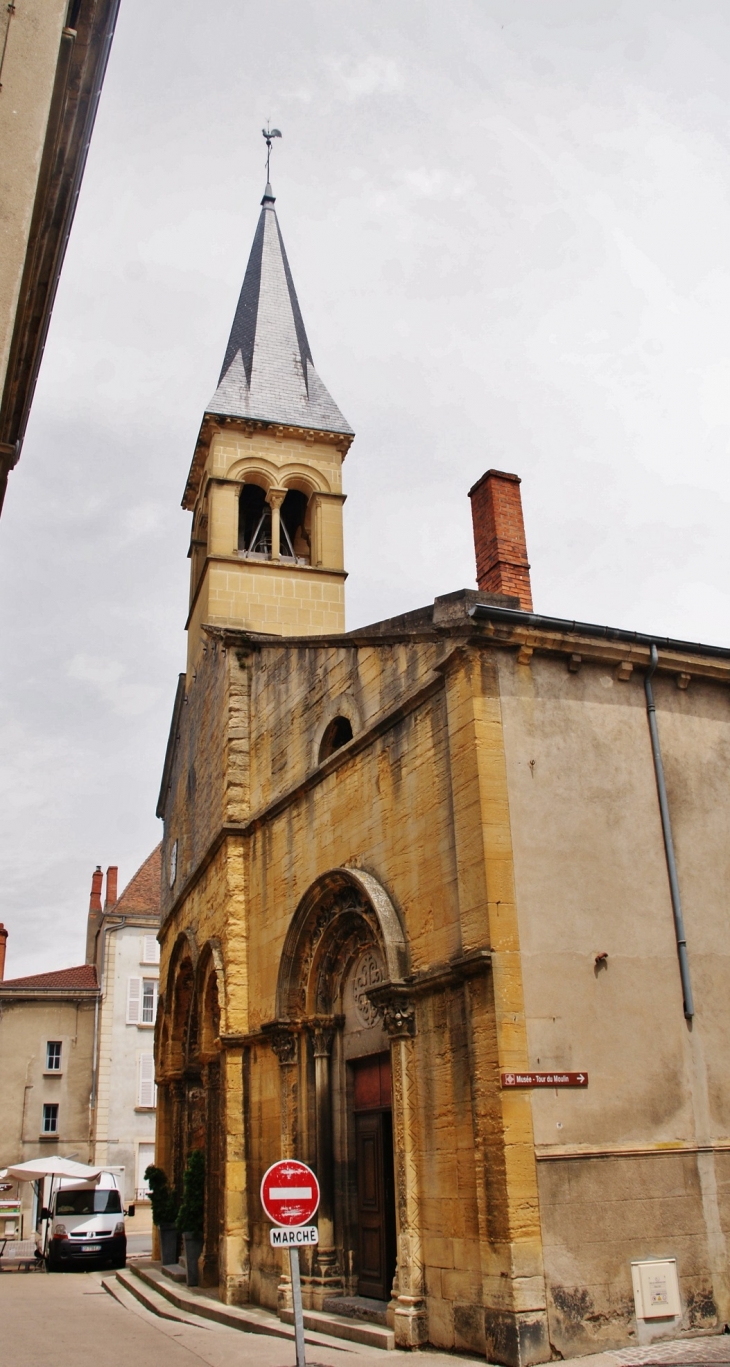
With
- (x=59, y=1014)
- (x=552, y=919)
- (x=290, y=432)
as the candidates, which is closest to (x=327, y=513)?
(x=290, y=432)

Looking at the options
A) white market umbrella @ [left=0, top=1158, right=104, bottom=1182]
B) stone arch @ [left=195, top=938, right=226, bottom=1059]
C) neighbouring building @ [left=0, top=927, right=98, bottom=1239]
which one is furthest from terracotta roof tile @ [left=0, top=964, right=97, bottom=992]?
stone arch @ [left=195, top=938, right=226, bottom=1059]

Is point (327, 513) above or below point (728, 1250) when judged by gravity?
above

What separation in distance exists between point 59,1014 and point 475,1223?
88.0 feet

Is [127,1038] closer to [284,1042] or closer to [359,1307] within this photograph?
[284,1042]

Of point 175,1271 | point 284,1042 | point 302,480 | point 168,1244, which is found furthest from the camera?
point 302,480

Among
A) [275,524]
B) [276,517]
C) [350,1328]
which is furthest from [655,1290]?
[276,517]

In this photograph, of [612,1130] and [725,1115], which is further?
[725,1115]

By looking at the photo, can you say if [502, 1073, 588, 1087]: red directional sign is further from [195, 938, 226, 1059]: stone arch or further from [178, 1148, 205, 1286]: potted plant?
[178, 1148, 205, 1286]: potted plant

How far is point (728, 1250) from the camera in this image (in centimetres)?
885

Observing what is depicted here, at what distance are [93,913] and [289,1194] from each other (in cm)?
3171

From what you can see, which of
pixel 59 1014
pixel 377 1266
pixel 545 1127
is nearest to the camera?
pixel 545 1127

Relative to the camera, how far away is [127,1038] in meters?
32.8

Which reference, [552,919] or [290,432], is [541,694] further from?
[290,432]

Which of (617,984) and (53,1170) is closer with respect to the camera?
(617,984)
